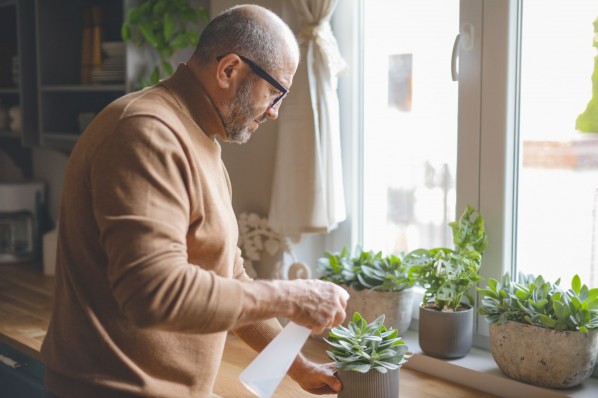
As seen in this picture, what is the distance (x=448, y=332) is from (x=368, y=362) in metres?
0.45

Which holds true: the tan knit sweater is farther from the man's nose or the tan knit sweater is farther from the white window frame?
the white window frame

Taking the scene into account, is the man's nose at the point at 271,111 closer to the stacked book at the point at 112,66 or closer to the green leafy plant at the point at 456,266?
the green leafy plant at the point at 456,266

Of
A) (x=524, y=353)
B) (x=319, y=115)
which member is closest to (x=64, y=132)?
(x=319, y=115)

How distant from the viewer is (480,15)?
6.57 feet

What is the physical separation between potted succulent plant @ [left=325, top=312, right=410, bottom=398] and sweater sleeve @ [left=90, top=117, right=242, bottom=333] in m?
0.49

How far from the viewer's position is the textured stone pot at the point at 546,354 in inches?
67.6

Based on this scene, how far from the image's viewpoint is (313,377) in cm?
162

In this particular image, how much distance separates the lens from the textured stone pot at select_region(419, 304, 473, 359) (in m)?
1.97

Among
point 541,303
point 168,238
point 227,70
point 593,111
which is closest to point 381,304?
point 541,303

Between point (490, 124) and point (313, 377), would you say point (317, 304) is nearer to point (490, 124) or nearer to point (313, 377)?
point (313, 377)

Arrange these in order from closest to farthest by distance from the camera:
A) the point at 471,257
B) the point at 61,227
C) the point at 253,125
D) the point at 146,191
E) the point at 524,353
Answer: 1. the point at 146,191
2. the point at 61,227
3. the point at 253,125
4. the point at 524,353
5. the point at 471,257

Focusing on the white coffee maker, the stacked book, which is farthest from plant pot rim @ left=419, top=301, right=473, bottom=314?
the white coffee maker

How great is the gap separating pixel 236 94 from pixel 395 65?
40.8 inches

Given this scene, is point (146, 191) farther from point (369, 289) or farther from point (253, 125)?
point (369, 289)
